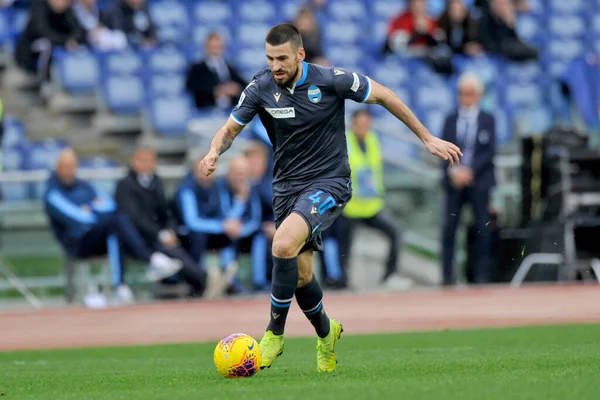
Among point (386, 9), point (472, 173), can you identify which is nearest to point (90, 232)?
point (472, 173)

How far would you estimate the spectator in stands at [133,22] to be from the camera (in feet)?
62.0

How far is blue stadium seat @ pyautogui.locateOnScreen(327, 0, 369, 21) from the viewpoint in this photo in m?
21.1

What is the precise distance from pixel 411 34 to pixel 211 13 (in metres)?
3.50

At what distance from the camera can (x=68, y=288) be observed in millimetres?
15516

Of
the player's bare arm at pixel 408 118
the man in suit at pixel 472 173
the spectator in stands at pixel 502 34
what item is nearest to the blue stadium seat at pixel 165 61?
the man in suit at pixel 472 173

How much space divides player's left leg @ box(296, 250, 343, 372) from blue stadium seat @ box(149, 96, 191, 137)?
1007cm

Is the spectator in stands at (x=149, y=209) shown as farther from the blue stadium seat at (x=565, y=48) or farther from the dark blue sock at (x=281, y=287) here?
the blue stadium seat at (x=565, y=48)

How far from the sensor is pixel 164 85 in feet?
60.2

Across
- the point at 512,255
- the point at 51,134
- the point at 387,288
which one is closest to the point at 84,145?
the point at 51,134

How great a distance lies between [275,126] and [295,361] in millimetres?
2061

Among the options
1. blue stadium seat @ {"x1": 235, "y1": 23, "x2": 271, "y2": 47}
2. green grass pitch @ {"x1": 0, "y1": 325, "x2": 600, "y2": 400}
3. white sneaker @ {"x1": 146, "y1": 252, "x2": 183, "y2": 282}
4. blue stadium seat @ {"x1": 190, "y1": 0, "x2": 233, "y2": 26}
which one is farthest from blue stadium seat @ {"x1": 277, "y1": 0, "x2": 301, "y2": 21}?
green grass pitch @ {"x1": 0, "y1": 325, "x2": 600, "y2": 400}

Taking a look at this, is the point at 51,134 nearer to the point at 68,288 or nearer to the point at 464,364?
the point at 68,288

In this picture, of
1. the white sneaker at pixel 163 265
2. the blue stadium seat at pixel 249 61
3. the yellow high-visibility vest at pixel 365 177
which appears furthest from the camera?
the blue stadium seat at pixel 249 61

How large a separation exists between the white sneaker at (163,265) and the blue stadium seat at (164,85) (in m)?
3.69
